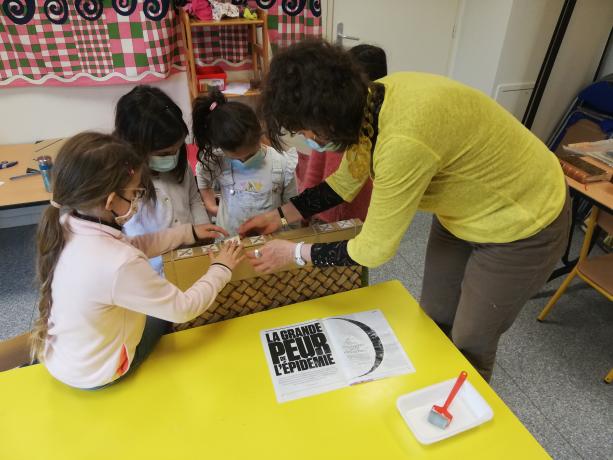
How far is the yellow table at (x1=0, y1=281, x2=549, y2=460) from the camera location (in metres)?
0.86

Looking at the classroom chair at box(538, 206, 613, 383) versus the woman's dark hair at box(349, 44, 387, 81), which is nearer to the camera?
the woman's dark hair at box(349, 44, 387, 81)

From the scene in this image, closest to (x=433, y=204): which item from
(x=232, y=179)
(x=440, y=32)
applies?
(x=232, y=179)

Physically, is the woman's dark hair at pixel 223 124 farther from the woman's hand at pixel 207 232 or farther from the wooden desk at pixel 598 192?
the wooden desk at pixel 598 192

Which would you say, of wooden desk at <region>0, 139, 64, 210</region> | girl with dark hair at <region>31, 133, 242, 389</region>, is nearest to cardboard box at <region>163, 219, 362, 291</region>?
girl with dark hair at <region>31, 133, 242, 389</region>

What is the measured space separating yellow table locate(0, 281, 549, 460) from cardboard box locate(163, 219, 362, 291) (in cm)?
17

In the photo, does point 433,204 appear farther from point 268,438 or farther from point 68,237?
point 68,237

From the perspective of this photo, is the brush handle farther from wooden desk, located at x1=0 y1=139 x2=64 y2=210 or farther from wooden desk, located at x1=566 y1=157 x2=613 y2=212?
wooden desk, located at x1=0 y1=139 x2=64 y2=210

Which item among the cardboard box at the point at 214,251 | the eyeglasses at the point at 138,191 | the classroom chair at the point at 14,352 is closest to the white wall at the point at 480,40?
the cardboard box at the point at 214,251

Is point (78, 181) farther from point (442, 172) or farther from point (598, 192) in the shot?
point (598, 192)

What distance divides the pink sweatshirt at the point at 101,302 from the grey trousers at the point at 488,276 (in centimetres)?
68

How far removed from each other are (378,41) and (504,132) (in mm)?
2461

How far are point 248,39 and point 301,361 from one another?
233 centimetres

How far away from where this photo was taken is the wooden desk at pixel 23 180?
75.3 inches

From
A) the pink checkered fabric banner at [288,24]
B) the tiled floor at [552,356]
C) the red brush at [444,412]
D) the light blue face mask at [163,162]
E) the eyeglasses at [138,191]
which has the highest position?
the pink checkered fabric banner at [288,24]
